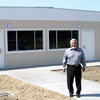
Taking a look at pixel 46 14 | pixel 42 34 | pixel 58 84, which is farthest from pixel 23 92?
pixel 46 14

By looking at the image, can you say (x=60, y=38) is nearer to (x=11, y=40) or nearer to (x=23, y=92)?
(x=11, y=40)

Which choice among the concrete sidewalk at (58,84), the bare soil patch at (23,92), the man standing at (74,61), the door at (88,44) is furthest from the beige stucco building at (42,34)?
the man standing at (74,61)

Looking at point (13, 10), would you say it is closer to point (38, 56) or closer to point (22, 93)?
point (38, 56)

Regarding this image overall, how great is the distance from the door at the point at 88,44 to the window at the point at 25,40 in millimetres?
3662

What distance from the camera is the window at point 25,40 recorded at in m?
16.0

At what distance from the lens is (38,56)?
55.6 feet

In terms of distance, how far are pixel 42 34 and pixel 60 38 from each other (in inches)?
57.4

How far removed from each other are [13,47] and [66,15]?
4508mm

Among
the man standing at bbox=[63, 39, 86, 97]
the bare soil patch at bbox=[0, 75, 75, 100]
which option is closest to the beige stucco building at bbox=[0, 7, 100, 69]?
the bare soil patch at bbox=[0, 75, 75, 100]

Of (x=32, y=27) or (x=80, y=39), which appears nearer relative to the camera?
(x=32, y=27)

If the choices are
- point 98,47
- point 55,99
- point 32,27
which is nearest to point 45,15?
point 32,27

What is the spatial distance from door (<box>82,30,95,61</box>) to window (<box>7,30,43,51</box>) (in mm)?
3662

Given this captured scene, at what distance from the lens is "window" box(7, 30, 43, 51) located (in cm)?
1597

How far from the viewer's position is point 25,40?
16.5 m
